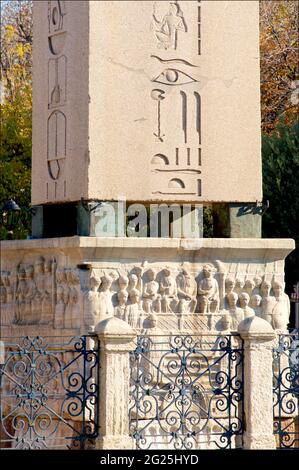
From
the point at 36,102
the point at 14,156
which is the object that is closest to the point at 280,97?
the point at 14,156

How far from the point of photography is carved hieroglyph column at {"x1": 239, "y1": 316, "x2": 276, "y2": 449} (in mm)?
11555

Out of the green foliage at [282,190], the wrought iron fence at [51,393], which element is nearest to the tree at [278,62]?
the green foliage at [282,190]

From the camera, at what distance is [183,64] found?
13305 mm

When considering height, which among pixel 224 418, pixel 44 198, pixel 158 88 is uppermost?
pixel 158 88

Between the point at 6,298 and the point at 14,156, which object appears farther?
the point at 14,156

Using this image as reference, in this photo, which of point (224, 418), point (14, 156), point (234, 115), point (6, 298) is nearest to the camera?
point (224, 418)

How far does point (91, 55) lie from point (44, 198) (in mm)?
1522

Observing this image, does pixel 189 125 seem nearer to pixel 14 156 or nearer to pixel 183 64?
pixel 183 64

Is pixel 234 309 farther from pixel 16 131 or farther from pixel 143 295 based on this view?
pixel 16 131

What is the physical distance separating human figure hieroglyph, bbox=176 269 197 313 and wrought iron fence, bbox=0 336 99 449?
3.13 ft

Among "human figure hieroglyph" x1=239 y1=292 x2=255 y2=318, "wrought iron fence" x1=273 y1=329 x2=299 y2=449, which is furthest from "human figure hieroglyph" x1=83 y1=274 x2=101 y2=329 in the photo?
"wrought iron fence" x1=273 y1=329 x2=299 y2=449

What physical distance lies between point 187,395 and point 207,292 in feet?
3.72

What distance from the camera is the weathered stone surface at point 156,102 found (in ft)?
42.9

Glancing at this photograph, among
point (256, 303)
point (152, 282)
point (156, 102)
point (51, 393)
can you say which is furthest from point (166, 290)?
point (156, 102)
